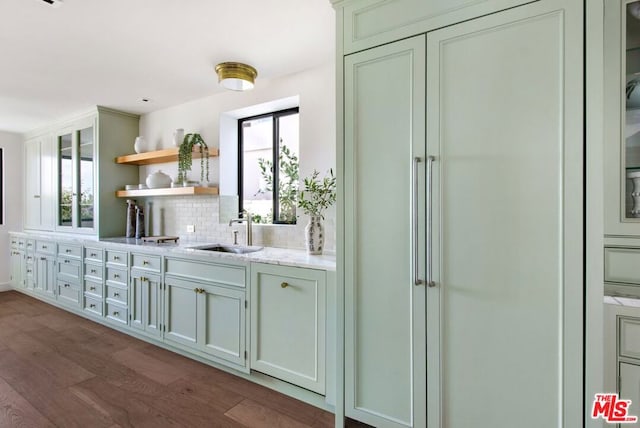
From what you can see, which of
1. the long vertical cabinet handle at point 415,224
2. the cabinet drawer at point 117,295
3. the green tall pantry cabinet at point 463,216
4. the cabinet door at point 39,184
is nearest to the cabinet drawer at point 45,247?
the cabinet door at point 39,184

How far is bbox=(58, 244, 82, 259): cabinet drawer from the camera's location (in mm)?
3774

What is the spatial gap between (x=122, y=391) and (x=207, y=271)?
0.96 m

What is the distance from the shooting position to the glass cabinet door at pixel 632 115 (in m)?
1.52

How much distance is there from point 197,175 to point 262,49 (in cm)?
169

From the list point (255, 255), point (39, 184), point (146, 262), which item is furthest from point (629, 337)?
point (39, 184)

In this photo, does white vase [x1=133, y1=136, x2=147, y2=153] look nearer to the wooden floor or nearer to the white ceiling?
the white ceiling

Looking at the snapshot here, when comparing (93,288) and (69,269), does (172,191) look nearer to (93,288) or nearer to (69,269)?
(93,288)

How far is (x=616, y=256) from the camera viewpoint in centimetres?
155

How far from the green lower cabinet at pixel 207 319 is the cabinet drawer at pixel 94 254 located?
1188 millimetres

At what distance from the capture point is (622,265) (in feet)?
5.08

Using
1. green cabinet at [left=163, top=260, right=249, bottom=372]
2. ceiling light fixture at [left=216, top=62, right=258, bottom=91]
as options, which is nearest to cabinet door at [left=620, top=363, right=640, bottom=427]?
green cabinet at [left=163, top=260, right=249, bottom=372]

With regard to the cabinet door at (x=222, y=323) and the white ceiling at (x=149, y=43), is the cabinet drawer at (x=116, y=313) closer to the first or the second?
the cabinet door at (x=222, y=323)

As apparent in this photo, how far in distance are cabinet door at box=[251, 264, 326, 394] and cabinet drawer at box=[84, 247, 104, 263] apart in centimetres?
221

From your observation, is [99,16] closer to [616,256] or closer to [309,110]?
[309,110]
